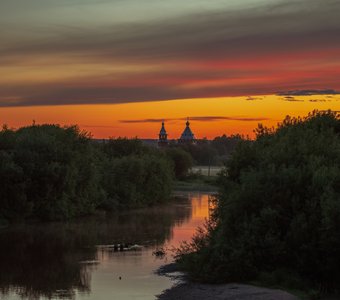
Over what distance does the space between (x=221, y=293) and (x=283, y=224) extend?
5.34 meters

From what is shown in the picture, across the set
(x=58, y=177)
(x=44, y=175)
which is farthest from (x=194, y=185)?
(x=44, y=175)

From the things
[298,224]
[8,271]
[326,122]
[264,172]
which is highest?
[326,122]

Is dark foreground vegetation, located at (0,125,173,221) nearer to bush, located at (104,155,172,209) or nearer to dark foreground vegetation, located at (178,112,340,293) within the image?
bush, located at (104,155,172,209)

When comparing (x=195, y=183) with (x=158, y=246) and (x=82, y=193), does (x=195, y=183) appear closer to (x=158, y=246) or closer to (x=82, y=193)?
(x=82, y=193)

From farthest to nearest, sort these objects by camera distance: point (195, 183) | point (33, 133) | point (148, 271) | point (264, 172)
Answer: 1. point (195, 183)
2. point (33, 133)
3. point (148, 271)
4. point (264, 172)

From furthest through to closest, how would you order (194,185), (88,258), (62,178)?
(194,185)
(62,178)
(88,258)

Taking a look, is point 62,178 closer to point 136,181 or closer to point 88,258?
point 136,181

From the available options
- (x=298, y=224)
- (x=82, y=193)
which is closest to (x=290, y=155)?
(x=298, y=224)

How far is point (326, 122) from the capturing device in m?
46.2

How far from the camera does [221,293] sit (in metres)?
35.2

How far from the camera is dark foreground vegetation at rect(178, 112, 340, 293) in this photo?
35750 mm

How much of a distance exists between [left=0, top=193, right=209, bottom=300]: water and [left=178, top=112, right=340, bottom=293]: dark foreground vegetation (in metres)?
3.66

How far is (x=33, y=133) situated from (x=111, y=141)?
40.7m

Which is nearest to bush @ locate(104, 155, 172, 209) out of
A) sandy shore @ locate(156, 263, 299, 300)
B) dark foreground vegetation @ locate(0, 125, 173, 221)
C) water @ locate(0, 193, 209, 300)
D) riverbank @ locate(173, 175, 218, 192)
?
dark foreground vegetation @ locate(0, 125, 173, 221)
